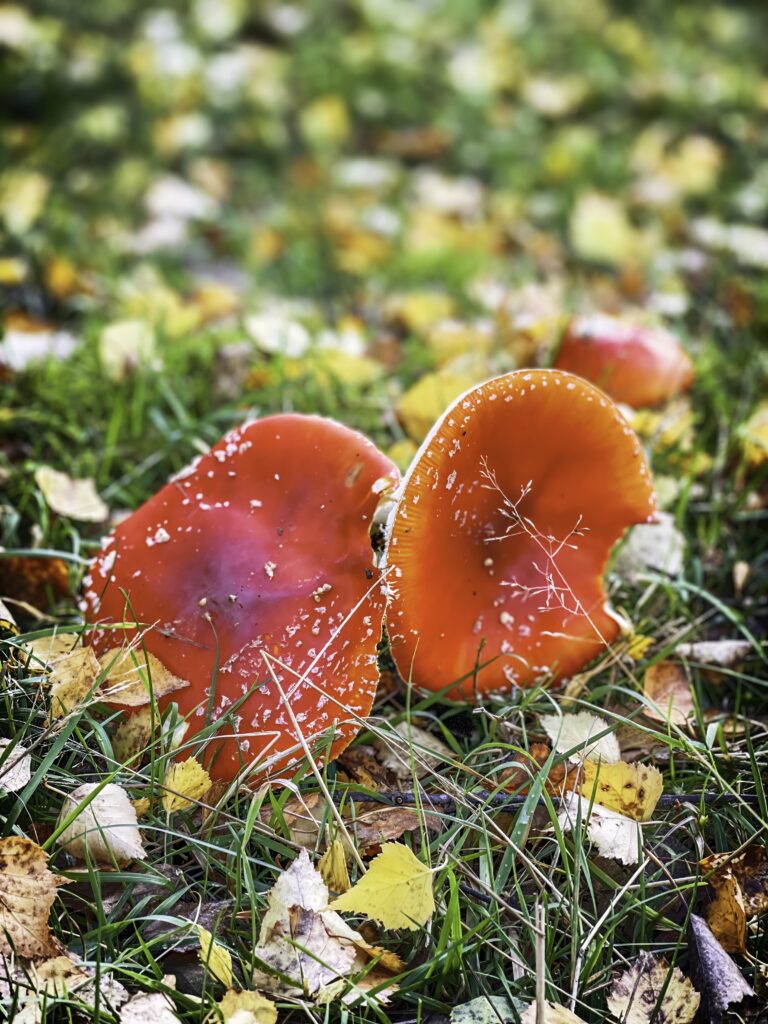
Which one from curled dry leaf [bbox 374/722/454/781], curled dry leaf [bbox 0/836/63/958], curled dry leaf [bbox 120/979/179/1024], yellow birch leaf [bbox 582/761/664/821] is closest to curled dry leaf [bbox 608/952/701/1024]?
yellow birch leaf [bbox 582/761/664/821]

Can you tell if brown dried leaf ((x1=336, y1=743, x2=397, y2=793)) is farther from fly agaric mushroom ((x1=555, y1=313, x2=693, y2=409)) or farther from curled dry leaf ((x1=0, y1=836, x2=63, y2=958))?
fly agaric mushroom ((x1=555, y1=313, x2=693, y2=409))

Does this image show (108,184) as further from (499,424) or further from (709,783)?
(709,783)

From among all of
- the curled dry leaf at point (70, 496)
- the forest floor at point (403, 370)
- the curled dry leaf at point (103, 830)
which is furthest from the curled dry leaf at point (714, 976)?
the curled dry leaf at point (70, 496)

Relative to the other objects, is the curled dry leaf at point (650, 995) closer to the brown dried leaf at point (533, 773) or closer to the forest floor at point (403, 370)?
the forest floor at point (403, 370)

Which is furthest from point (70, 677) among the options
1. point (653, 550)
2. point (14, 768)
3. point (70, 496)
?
point (653, 550)

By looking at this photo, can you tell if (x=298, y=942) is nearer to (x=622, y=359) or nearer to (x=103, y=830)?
(x=103, y=830)

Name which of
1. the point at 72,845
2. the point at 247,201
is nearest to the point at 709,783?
the point at 72,845
